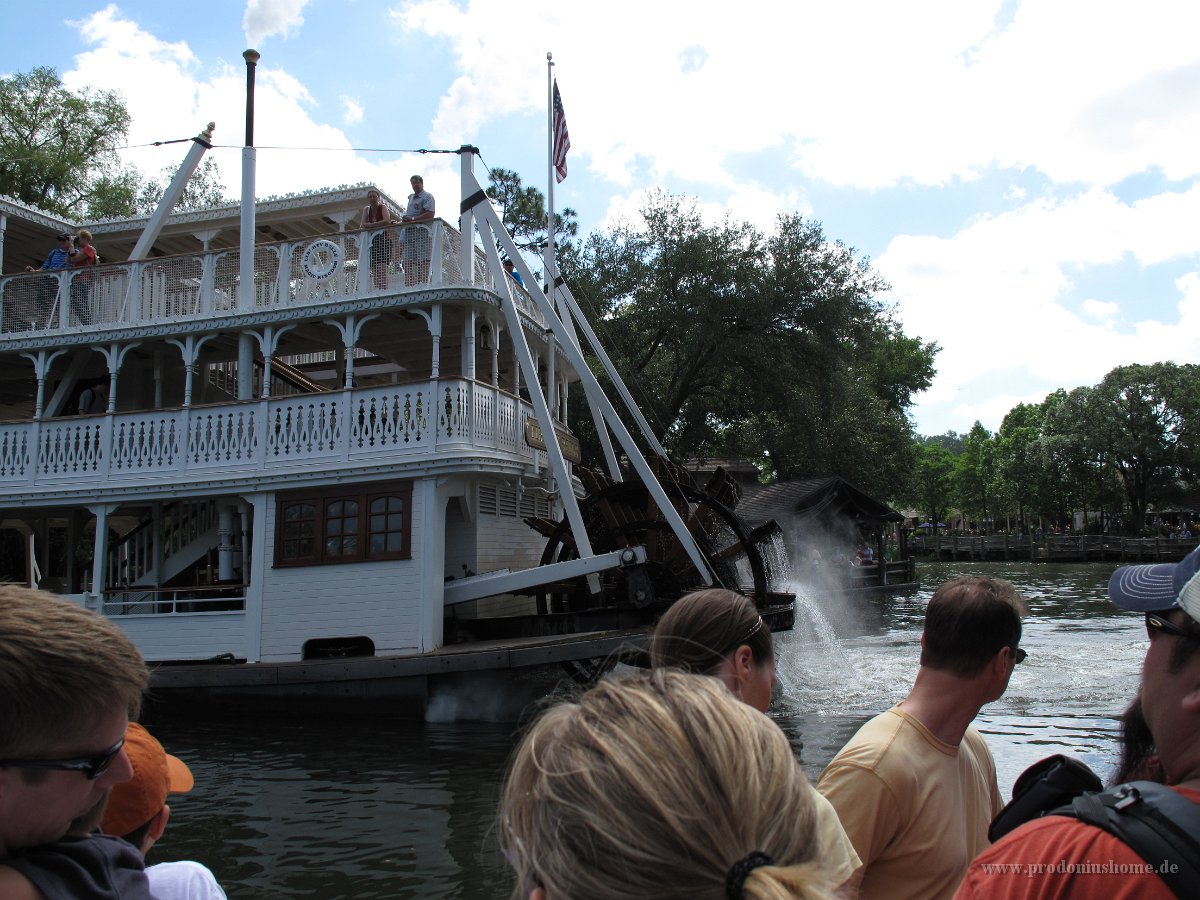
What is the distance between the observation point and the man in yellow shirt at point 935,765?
7.32 ft

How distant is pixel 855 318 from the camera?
968 inches

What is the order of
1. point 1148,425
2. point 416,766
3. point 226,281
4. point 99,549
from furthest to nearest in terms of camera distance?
1. point 1148,425
2. point 226,281
3. point 99,549
4. point 416,766

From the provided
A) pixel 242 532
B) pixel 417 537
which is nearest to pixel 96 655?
pixel 417 537

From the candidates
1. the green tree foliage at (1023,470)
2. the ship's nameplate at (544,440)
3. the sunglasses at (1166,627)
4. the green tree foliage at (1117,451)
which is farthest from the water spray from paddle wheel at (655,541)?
the green tree foliage at (1023,470)

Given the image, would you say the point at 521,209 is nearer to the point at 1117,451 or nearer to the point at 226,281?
the point at 226,281

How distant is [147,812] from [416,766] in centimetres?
684

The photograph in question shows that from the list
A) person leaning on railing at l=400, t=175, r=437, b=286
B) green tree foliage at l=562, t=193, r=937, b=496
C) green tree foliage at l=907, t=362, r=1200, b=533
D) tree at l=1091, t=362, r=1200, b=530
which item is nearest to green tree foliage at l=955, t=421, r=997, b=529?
green tree foliage at l=907, t=362, r=1200, b=533

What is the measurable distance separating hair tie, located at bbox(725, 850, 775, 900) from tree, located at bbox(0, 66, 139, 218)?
31.5m

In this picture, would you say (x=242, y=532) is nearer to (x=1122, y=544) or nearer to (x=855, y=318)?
(x=855, y=318)

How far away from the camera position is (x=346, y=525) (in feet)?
35.2

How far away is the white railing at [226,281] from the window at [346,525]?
2.30 meters

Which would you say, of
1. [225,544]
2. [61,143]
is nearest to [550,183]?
[225,544]

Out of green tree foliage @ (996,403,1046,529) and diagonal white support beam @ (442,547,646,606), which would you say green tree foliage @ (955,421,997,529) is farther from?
diagonal white support beam @ (442,547,646,606)

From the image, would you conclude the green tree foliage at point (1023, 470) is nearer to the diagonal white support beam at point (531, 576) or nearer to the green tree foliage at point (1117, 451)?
the green tree foliage at point (1117, 451)
